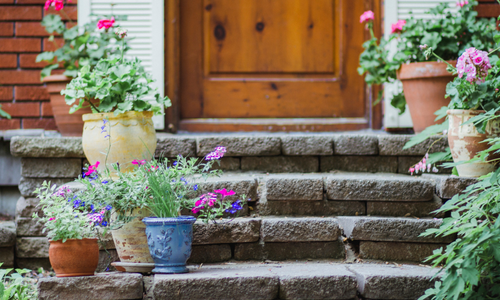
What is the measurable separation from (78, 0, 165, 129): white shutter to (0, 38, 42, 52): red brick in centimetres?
50

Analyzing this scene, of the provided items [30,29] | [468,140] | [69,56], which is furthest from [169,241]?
[30,29]

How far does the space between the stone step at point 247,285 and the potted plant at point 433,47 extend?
1.30 m

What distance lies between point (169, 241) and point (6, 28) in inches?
89.7

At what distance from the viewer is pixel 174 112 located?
11.6ft

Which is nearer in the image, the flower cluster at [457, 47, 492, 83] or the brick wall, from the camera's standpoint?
the flower cluster at [457, 47, 492, 83]

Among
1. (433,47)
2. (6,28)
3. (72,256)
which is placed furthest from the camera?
(6,28)

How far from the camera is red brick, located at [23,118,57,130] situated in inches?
134

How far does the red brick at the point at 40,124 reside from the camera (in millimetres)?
3407

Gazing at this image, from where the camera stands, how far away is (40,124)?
134 inches

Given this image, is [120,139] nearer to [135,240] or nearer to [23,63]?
[135,240]

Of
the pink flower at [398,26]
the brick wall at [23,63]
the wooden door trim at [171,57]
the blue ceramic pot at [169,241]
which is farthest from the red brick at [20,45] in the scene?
the pink flower at [398,26]

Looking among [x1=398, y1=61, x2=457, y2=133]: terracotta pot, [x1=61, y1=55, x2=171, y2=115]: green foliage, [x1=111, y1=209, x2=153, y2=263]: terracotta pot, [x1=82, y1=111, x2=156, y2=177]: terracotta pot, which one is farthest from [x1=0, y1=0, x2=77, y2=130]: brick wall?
[x1=398, y1=61, x2=457, y2=133]: terracotta pot

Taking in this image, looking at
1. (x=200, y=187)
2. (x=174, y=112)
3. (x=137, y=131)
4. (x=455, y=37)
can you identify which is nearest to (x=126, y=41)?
(x=174, y=112)

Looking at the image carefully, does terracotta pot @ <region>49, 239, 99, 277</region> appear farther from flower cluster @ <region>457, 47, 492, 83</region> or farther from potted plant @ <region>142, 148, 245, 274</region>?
flower cluster @ <region>457, 47, 492, 83</region>
